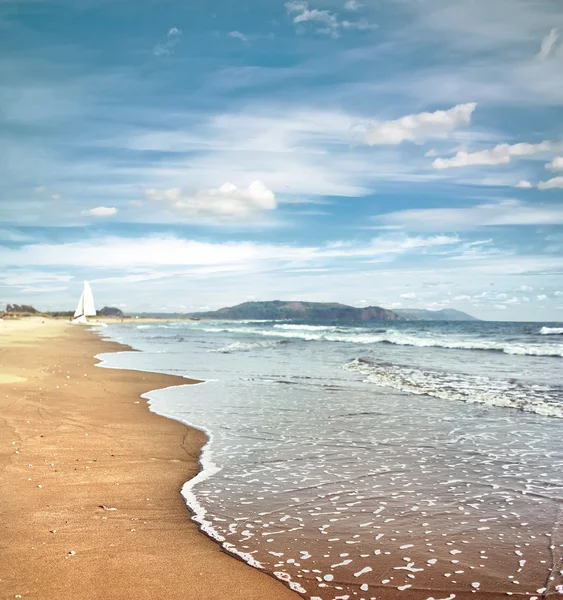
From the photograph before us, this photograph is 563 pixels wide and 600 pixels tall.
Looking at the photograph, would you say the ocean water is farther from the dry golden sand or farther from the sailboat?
the sailboat

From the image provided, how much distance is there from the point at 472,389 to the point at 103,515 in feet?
38.3

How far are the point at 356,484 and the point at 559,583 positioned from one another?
2.56 metres

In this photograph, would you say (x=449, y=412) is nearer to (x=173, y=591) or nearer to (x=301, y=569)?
(x=301, y=569)

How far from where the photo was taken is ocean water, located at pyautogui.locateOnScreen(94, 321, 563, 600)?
3.99 m

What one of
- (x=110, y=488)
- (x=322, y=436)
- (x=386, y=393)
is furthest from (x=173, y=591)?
(x=386, y=393)

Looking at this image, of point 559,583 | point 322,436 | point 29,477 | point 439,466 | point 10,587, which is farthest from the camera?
point 322,436

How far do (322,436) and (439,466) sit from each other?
87.9 inches

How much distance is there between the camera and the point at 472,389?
14.4 m

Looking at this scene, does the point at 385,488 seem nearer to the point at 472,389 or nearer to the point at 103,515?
the point at 103,515

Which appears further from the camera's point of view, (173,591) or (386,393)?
(386,393)

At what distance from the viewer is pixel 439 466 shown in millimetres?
6875

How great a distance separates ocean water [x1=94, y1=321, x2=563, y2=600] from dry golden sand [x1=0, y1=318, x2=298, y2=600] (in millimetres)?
329

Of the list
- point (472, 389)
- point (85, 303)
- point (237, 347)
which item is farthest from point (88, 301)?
point (472, 389)

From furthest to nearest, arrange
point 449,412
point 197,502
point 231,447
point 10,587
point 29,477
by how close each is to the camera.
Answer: point 449,412 → point 231,447 → point 29,477 → point 197,502 → point 10,587
